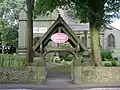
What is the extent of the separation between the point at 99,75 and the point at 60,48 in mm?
3497

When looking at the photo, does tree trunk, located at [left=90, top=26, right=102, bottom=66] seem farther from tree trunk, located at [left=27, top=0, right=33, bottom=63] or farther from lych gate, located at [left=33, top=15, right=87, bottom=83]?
tree trunk, located at [left=27, top=0, right=33, bottom=63]

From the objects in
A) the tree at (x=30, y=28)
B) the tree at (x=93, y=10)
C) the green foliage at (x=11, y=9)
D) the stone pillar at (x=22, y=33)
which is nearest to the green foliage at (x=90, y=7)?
the tree at (x=93, y=10)

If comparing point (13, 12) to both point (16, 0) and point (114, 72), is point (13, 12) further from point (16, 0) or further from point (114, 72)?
point (114, 72)

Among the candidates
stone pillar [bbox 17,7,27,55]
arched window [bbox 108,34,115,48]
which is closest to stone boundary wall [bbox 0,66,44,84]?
stone pillar [bbox 17,7,27,55]

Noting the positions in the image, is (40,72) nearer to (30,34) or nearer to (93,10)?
(30,34)

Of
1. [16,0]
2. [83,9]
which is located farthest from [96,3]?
[16,0]

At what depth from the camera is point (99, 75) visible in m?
20.7

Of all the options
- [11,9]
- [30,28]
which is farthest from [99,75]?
[11,9]

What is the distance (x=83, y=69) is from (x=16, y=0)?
42171 millimetres

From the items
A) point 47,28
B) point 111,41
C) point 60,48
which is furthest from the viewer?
point 111,41

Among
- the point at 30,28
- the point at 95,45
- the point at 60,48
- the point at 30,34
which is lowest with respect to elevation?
the point at 60,48

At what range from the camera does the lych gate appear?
2020 centimetres

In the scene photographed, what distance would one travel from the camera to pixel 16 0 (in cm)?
5975

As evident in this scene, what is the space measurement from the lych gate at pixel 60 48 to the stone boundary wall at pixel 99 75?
640mm
